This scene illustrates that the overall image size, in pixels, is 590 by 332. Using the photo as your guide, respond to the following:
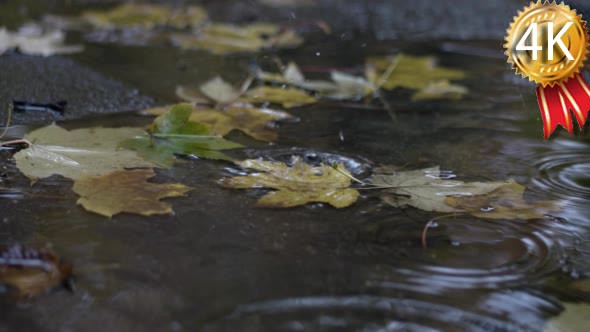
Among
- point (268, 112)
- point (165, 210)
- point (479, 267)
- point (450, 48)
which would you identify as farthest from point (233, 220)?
point (450, 48)

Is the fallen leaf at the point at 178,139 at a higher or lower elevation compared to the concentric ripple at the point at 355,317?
higher

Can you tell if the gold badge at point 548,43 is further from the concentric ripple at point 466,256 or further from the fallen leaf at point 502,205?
the concentric ripple at point 466,256

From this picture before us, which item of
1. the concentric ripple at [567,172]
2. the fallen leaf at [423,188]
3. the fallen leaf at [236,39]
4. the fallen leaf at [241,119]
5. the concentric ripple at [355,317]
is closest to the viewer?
the concentric ripple at [355,317]

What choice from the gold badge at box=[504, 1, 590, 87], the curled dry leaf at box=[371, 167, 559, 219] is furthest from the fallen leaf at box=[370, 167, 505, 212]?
the gold badge at box=[504, 1, 590, 87]

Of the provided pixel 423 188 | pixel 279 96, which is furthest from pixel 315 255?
pixel 279 96

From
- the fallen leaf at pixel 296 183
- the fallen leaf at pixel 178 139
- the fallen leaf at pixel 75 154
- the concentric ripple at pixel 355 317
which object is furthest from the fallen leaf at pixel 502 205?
the fallen leaf at pixel 75 154

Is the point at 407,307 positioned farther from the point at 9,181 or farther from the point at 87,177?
the point at 9,181
